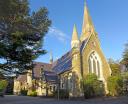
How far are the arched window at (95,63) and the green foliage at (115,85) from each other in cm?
297

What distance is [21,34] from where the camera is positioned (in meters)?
22.1

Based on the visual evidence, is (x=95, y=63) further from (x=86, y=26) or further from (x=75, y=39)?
(x=86, y=26)

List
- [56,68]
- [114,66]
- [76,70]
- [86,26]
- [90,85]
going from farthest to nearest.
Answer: [114,66] → [86,26] → [56,68] → [76,70] → [90,85]

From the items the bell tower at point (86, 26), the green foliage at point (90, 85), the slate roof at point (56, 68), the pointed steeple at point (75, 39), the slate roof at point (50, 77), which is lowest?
the green foliage at point (90, 85)

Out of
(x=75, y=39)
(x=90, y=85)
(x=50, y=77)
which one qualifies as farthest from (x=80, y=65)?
(x=50, y=77)

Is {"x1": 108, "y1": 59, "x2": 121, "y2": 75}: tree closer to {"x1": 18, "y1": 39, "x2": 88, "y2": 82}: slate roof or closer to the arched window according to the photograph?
the arched window

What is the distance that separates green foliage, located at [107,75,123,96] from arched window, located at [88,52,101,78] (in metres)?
2.97

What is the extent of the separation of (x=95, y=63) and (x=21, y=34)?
3115 centimetres

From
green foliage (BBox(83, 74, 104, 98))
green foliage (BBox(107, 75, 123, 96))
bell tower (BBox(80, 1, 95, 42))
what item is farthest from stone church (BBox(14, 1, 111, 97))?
bell tower (BBox(80, 1, 95, 42))

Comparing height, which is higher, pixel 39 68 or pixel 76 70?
pixel 39 68

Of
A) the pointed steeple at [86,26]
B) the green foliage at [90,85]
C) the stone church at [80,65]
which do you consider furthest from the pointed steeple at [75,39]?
the pointed steeple at [86,26]

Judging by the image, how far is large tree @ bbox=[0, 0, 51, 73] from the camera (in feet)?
73.2

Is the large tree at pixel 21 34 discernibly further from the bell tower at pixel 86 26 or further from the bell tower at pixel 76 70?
the bell tower at pixel 86 26

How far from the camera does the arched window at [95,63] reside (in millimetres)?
49744
